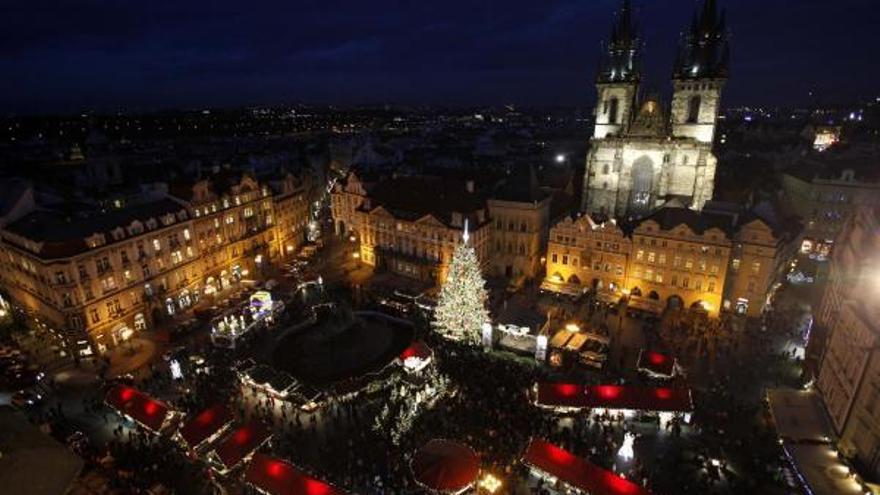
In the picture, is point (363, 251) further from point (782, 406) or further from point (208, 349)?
point (782, 406)

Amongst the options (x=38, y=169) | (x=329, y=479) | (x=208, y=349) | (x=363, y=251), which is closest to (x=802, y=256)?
(x=363, y=251)

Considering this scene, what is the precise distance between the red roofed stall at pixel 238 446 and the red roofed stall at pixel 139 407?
5.08m

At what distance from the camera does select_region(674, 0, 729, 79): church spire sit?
57.8 metres

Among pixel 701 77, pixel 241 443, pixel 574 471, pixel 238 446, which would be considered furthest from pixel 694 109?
pixel 238 446

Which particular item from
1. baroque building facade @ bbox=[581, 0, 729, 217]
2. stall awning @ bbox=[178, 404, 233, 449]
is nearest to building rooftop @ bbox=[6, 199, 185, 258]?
stall awning @ bbox=[178, 404, 233, 449]

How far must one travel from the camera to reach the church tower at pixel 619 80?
2511 inches

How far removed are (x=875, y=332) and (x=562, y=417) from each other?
64.8ft

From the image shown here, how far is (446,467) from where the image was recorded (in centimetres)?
2655

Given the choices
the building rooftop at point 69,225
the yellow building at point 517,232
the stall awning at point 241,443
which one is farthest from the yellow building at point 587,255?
the building rooftop at point 69,225

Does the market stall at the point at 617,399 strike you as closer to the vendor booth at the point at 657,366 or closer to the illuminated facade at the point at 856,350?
the vendor booth at the point at 657,366

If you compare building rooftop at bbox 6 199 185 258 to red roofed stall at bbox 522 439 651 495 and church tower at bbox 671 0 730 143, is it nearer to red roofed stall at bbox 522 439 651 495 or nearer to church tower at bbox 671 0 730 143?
red roofed stall at bbox 522 439 651 495

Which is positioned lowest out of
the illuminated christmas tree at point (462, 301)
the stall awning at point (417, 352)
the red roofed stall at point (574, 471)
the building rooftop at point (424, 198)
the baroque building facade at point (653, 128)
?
the red roofed stall at point (574, 471)

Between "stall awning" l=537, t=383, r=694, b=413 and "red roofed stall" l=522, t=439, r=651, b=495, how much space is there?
17.7 feet

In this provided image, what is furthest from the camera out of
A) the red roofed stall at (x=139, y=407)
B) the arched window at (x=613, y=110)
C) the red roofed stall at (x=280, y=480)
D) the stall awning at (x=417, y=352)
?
the arched window at (x=613, y=110)
